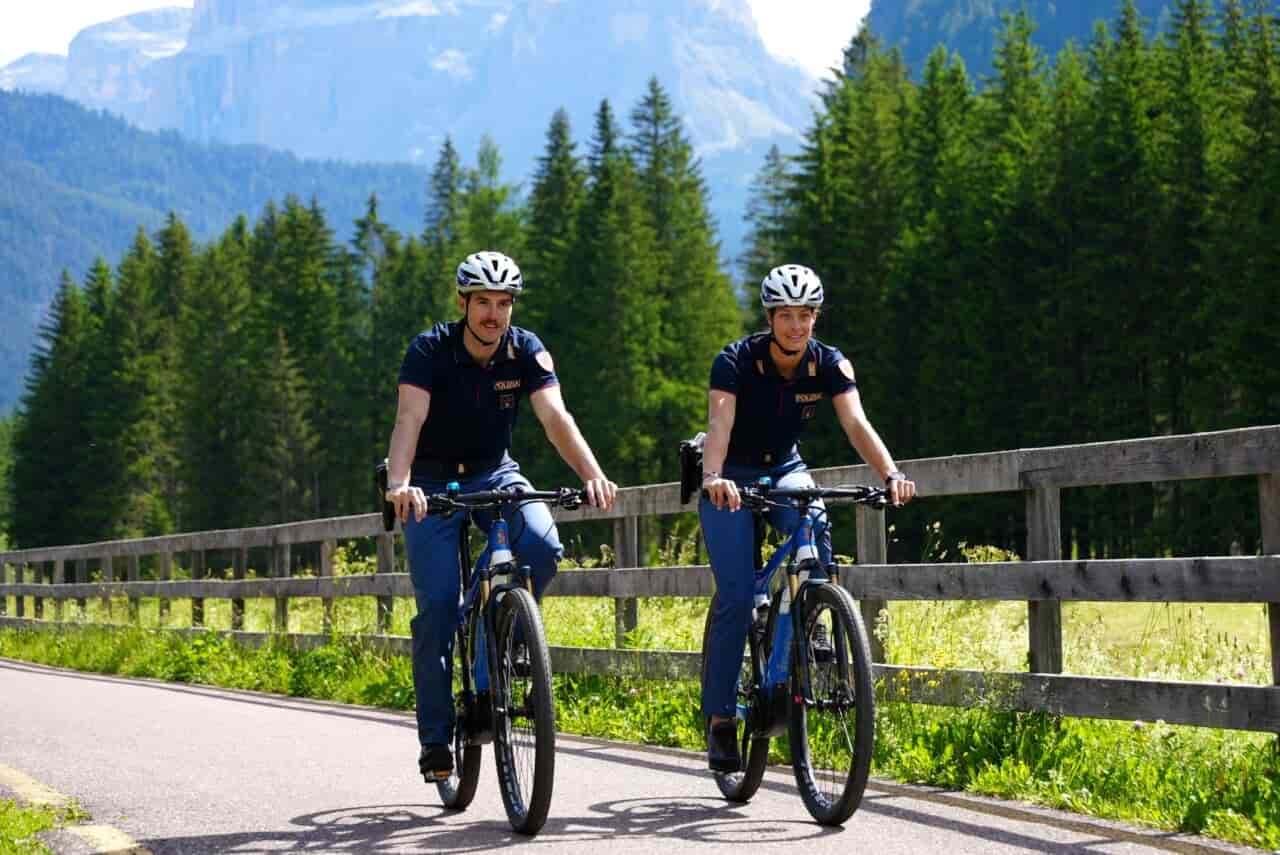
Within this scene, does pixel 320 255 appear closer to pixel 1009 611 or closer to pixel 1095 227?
pixel 1095 227

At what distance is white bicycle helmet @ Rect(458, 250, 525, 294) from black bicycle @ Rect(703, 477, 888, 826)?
1.17 metres

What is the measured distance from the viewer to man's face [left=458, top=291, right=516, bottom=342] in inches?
269

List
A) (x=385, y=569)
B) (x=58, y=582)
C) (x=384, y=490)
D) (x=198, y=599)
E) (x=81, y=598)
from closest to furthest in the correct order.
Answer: (x=384, y=490)
(x=385, y=569)
(x=198, y=599)
(x=81, y=598)
(x=58, y=582)

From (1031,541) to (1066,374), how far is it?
50557 mm

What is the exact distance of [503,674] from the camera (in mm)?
6660

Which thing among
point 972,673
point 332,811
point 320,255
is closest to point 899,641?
point 972,673

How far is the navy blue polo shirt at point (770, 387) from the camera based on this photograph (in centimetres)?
696

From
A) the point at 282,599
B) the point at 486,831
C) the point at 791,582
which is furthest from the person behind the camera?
the point at 282,599

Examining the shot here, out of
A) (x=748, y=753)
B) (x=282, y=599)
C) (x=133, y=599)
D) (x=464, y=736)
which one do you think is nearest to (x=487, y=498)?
(x=464, y=736)

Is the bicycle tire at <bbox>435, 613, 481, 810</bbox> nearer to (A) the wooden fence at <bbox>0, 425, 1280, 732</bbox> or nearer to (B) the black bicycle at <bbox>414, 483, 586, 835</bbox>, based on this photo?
(B) the black bicycle at <bbox>414, 483, 586, 835</bbox>

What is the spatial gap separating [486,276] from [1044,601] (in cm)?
262

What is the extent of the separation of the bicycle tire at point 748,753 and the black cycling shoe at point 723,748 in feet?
0.14

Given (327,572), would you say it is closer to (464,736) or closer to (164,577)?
(164,577)

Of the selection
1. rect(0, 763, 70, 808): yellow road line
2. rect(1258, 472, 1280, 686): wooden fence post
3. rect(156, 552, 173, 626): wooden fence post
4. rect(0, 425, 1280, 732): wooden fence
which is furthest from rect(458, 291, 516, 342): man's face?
Result: rect(156, 552, 173, 626): wooden fence post
